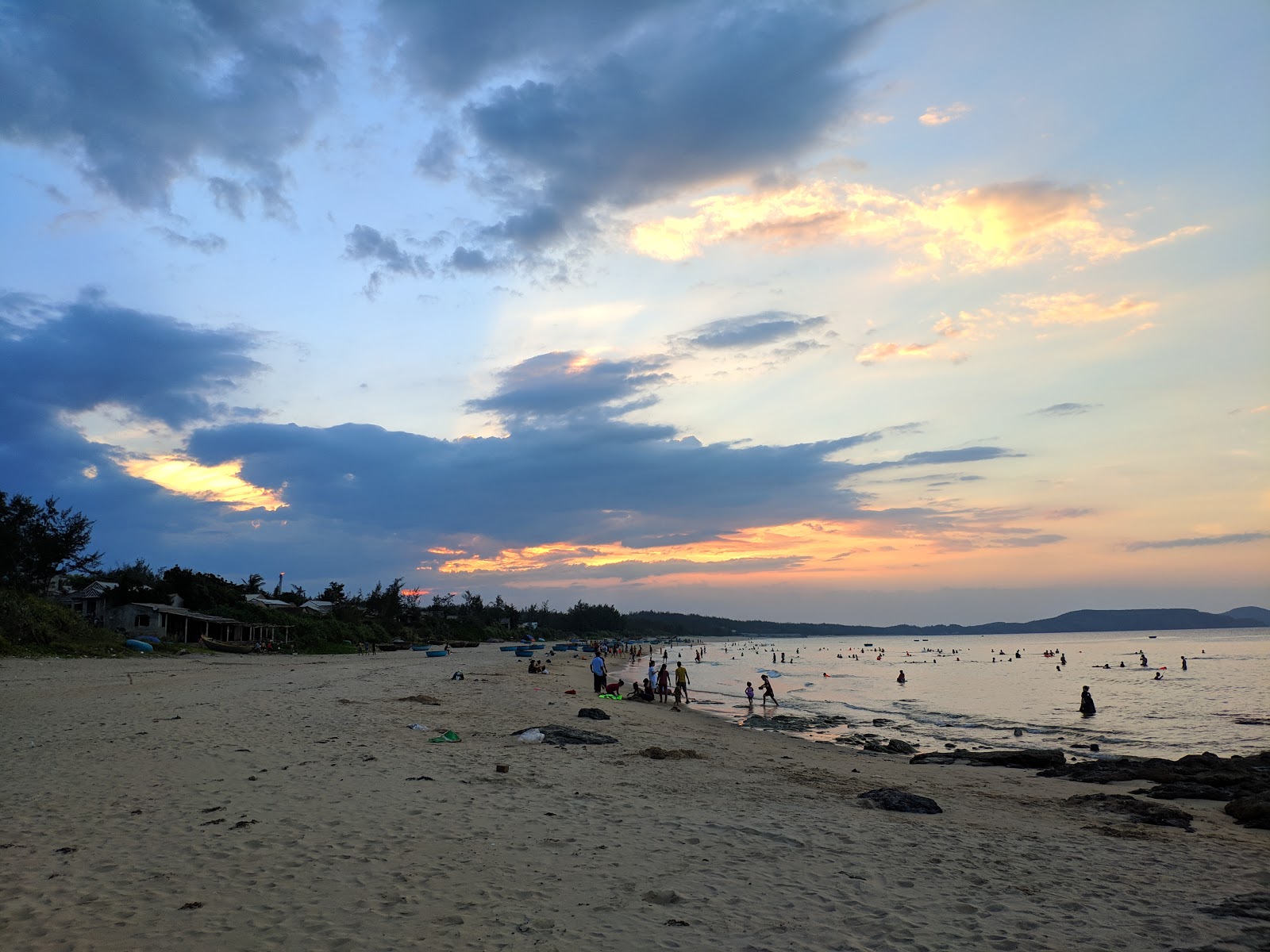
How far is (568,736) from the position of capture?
667 inches

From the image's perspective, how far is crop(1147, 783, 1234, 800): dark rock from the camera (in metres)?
14.8

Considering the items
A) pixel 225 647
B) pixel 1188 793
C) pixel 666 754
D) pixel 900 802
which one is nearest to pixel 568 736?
pixel 666 754

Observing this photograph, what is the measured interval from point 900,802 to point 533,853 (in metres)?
6.88

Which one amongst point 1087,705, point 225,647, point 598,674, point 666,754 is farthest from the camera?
point 225,647

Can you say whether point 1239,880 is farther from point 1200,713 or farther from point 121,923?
point 1200,713

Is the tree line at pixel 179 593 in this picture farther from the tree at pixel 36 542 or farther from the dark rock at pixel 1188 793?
the dark rock at pixel 1188 793

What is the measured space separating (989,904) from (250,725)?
48.5ft

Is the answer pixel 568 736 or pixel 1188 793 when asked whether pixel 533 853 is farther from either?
pixel 1188 793

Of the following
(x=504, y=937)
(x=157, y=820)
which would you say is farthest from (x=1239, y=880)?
(x=157, y=820)

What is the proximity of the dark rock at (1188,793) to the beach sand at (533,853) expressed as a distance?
80 centimetres

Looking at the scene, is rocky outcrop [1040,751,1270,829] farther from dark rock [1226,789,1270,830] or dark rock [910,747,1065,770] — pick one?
dark rock [910,747,1065,770]

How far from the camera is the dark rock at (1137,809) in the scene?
12242mm

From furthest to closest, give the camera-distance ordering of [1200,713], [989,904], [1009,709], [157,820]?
1. [1009,709]
2. [1200,713]
3. [157,820]
4. [989,904]

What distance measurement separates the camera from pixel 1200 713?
33688 millimetres
